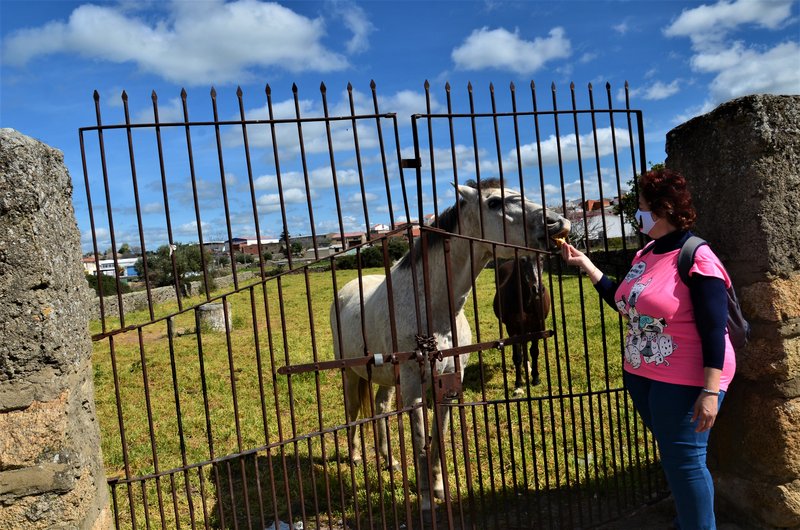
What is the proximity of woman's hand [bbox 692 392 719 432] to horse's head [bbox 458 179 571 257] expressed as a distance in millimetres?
1229

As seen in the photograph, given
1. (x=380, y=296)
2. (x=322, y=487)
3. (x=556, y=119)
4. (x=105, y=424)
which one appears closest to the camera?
(x=556, y=119)

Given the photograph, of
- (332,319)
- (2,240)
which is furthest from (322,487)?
(2,240)

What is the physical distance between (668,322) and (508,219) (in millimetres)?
1184

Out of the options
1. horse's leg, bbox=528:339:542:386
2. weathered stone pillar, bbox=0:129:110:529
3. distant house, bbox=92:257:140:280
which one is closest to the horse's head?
distant house, bbox=92:257:140:280

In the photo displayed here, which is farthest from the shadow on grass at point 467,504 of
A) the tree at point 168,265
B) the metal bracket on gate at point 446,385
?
the tree at point 168,265

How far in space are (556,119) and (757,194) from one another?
1.18m

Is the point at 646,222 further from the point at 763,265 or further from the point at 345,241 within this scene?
the point at 345,241

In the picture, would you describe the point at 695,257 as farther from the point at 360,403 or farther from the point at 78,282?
the point at 360,403

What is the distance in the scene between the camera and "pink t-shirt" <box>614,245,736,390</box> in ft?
8.14

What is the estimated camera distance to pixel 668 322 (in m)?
2.51

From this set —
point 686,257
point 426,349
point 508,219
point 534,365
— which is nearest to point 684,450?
point 686,257

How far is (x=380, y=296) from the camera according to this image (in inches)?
164

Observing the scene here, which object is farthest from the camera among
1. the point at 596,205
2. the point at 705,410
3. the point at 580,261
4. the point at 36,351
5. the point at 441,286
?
the point at 596,205

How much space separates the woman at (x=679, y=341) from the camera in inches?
94.4
